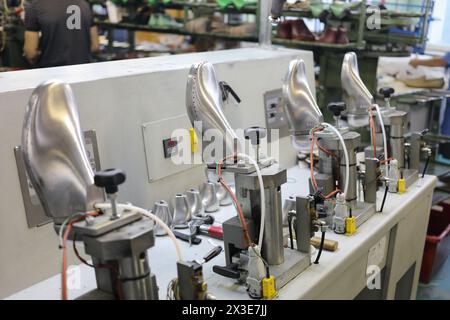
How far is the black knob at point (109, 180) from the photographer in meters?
0.75

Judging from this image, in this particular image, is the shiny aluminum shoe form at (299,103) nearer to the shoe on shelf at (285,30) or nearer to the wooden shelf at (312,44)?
the wooden shelf at (312,44)

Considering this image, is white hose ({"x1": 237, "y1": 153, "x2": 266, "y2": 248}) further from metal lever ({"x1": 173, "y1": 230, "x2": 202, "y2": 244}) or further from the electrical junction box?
the electrical junction box

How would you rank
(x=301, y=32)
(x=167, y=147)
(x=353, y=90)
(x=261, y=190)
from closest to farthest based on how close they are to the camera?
(x=261, y=190)
(x=167, y=147)
(x=353, y=90)
(x=301, y=32)

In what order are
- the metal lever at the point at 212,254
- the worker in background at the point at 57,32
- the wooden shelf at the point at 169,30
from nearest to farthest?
the metal lever at the point at 212,254, the worker in background at the point at 57,32, the wooden shelf at the point at 169,30

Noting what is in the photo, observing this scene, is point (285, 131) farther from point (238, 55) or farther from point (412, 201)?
point (412, 201)

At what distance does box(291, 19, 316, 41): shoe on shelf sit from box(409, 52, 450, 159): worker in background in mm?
1383

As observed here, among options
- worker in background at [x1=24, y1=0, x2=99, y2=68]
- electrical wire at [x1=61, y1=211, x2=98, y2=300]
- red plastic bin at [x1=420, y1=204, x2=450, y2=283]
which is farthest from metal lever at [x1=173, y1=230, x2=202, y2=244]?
worker in background at [x1=24, y1=0, x2=99, y2=68]

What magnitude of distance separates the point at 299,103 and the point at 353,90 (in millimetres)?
319

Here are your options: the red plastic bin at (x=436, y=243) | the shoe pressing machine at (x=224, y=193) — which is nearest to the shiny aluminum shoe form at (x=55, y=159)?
the shoe pressing machine at (x=224, y=193)

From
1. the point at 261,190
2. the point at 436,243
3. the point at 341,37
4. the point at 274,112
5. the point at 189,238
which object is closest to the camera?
the point at 261,190

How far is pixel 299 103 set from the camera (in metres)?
1.27

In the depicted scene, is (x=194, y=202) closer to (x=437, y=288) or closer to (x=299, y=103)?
(x=299, y=103)

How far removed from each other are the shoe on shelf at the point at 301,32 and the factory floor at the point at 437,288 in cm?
151

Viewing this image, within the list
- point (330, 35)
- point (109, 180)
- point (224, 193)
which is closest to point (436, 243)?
point (224, 193)
